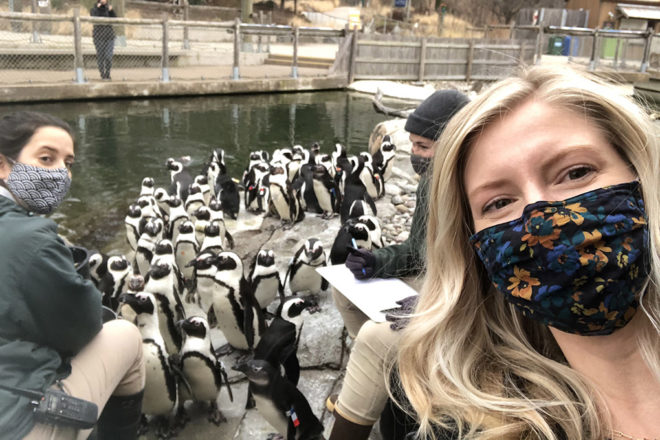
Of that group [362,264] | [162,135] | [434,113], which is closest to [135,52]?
[162,135]

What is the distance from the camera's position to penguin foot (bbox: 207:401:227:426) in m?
2.68

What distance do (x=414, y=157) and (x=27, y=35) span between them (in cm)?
1331

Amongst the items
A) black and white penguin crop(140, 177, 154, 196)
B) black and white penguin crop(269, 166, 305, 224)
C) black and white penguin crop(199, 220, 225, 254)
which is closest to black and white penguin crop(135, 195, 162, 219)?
black and white penguin crop(140, 177, 154, 196)

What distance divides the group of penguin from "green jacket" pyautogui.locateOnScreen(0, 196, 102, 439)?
2.94ft

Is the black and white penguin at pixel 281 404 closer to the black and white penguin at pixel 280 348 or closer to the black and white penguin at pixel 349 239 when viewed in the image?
the black and white penguin at pixel 280 348

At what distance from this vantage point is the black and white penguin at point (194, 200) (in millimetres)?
5660

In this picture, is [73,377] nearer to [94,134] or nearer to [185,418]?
[185,418]

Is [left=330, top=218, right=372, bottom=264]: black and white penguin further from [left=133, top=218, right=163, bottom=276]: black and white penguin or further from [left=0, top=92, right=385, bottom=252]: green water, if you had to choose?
[left=0, top=92, right=385, bottom=252]: green water

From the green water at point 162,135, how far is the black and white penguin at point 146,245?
126 cm

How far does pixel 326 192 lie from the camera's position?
5754 millimetres

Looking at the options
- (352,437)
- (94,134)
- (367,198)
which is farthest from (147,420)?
(94,134)

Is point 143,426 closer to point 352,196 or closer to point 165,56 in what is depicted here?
point 352,196

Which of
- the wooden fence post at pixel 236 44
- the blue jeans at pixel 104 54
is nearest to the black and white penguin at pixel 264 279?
the blue jeans at pixel 104 54

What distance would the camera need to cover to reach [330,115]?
13484mm
